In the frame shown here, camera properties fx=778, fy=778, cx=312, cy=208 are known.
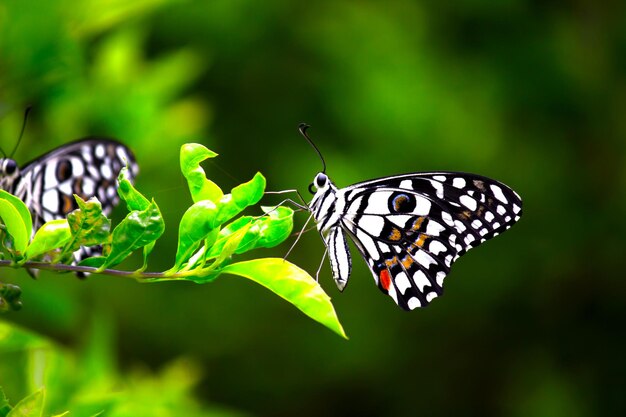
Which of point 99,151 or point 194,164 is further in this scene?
point 99,151

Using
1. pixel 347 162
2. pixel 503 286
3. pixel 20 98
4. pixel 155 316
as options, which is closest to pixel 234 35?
pixel 347 162

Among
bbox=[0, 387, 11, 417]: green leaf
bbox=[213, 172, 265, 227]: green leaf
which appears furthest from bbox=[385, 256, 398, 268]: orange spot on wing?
bbox=[0, 387, 11, 417]: green leaf

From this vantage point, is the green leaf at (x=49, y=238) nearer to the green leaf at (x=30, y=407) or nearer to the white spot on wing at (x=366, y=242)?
the green leaf at (x=30, y=407)

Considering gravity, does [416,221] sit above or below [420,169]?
below

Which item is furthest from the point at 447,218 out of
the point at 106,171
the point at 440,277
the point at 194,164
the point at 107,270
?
the point at 107,270

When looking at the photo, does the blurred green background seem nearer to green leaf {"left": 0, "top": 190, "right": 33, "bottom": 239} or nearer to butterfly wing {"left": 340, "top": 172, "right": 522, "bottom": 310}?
butterfly wing {"left": 340, "top": 172, "right": 522, "bottom": 310}

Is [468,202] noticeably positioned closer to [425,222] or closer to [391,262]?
[425,222]

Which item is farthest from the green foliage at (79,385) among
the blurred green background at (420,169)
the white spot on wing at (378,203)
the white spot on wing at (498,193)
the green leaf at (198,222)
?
the blurred green background at (420,169)

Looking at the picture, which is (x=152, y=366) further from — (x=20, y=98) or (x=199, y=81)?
(x=20, y=98)
